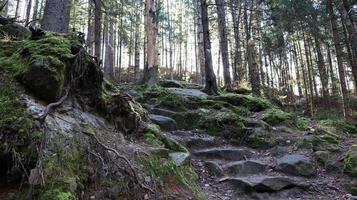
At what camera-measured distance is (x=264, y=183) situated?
4.88m

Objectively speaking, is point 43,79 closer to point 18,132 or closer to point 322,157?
point 18,132

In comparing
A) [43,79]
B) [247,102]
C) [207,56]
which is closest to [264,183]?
[43,79]

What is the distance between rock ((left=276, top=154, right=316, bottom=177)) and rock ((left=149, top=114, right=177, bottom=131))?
2.38 m

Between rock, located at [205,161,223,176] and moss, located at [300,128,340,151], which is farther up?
moss, located at [300,128,340,151]

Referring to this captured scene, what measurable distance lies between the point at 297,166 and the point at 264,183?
3.03 feet

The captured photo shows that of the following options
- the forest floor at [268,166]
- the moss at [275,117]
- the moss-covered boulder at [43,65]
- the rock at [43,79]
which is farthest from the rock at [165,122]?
the rock at [43,79]

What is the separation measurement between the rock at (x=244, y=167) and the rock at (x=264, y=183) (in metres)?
0.36

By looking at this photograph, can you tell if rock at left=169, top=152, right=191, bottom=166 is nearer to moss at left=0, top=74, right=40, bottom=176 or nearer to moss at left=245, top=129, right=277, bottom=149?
moss at left=245, top=129, right=277, bottom=149

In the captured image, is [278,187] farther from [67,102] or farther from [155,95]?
[155,95]

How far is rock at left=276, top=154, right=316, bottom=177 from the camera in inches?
211

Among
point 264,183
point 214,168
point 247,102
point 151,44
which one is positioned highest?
point 151,44

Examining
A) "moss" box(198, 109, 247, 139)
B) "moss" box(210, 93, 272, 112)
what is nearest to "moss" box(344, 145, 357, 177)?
"moss" box(198, 109, 247, 139)

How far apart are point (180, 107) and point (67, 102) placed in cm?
432

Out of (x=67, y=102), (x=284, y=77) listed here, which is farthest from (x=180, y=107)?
(x=284, y=77)
